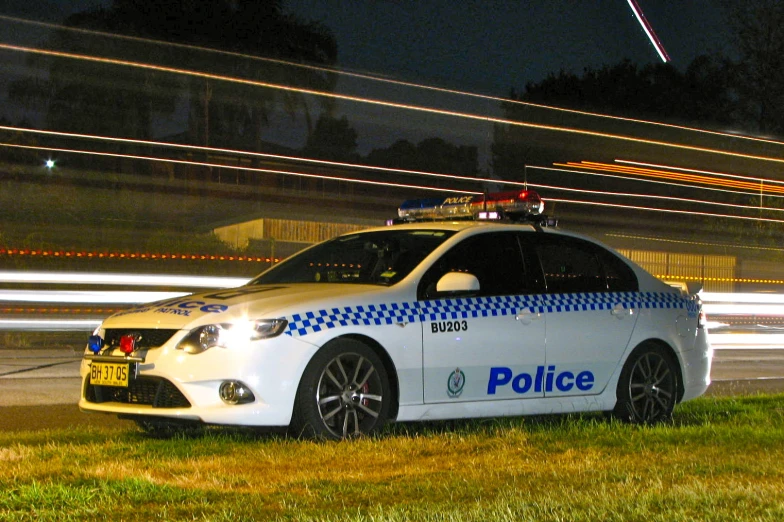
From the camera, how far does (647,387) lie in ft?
28.1

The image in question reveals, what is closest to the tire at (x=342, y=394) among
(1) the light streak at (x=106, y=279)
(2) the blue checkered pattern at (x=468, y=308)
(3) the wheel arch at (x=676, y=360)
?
(2) the blue checkered pattern at (x=468, y=308)

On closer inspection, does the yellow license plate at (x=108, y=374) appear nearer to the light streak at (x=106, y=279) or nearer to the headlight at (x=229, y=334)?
the headlight at (x=229, y=334)

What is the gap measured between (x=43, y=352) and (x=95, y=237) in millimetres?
2637

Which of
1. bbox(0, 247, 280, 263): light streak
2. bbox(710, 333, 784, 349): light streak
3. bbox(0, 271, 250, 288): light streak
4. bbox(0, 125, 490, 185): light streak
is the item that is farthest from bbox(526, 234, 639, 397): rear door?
bbox(710, 333, 784, 349): light streak

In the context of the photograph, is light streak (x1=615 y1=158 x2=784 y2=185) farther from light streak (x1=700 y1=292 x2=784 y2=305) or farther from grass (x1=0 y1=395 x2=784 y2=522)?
grass (x1=0 y1=395 x2=784 y2=522)

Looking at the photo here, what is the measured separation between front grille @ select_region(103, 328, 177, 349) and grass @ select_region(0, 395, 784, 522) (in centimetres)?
58

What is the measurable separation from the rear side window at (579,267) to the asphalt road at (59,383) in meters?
3.13

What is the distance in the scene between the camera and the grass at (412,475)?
4793mm

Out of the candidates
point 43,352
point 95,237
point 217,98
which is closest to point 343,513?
point 43,352

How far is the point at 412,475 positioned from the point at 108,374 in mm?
2302

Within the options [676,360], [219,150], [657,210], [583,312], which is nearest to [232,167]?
[219,150]

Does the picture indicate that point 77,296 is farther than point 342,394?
Yes

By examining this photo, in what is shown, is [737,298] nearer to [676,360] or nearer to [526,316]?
[676,360]

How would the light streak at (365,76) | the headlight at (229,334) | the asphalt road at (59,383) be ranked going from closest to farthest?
the headlight at (229,334) < the asphalt road at (59,383) < the light streak at (365,76)
